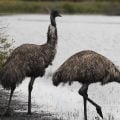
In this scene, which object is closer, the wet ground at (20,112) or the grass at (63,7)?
the wet ground at (20,112)

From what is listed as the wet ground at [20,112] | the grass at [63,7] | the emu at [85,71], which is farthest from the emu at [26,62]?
the grass at [63,7]

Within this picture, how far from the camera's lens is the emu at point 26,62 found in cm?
1175

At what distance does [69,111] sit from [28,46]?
1.80 m

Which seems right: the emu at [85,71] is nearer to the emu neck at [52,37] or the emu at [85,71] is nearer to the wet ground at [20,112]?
the wet ground at [20,112]

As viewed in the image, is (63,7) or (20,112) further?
(63,7)

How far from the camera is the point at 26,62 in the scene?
1207 cm

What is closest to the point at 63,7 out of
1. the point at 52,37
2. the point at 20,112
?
the point at 52,37

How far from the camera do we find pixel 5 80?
11672 mm

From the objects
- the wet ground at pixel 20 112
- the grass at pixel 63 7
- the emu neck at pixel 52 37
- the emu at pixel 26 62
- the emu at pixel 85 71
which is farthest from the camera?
the grass at pixel 63 7

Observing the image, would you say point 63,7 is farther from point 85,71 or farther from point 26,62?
point 85,71

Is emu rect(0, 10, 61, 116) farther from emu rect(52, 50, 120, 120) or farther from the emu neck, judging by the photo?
emu rect(52, 50, 120, 120)

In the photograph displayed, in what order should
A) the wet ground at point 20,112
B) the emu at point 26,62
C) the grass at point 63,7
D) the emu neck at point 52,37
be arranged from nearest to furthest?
the emu at point 26,62
the wet ground at point 20,112
the emu neck at point 52,37
the grass at point 63,7

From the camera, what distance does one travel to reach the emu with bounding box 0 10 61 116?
38.5 ft

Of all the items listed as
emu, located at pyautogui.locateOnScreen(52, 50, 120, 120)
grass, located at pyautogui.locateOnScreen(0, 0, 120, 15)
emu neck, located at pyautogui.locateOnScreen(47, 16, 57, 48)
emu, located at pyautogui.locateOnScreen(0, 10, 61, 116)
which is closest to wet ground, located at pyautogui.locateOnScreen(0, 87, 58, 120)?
emu, located at pyautogui.locateOnScreen(0, 10, 61, 116)
